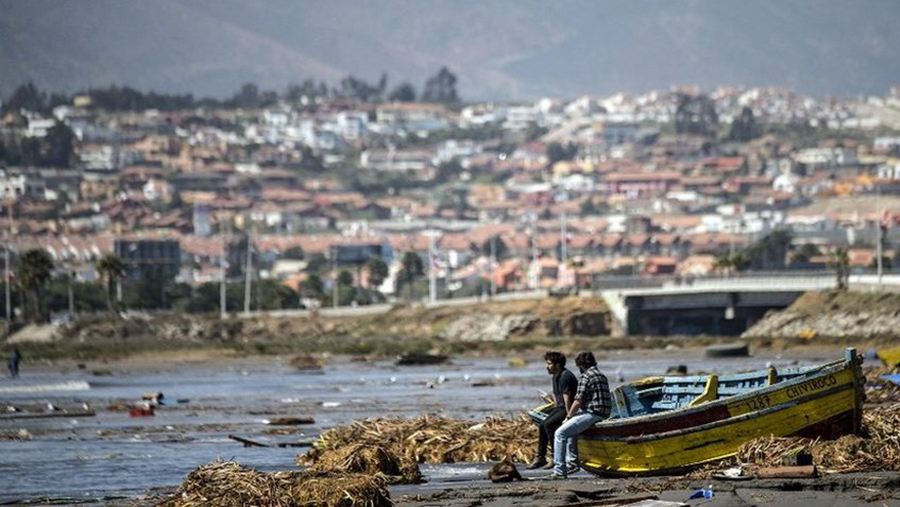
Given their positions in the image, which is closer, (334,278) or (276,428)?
(276,428)

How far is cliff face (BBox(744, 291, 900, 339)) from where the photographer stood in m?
79.3

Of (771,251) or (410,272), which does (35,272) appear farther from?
(771,251)

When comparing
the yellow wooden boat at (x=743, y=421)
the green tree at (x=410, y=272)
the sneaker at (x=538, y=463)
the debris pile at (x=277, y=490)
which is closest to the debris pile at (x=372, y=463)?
the sneaker at (x=538, y=463)

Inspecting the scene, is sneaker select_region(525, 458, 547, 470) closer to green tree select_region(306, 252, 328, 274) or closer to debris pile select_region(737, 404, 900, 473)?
debris pile select_region(737, 404, 900, 473)

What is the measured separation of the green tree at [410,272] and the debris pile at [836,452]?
120m

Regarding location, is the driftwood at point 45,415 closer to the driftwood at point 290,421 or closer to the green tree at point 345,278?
the driftwood at point 290,421

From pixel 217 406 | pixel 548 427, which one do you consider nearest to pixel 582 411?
pixel 548 427

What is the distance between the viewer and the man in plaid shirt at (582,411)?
24125mm

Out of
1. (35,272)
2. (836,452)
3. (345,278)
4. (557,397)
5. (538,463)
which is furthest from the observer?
(345,278)

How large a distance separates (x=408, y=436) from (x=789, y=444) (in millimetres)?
6679

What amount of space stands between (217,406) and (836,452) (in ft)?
84.1

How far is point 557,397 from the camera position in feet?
81.4

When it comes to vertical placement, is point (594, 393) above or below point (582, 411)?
above

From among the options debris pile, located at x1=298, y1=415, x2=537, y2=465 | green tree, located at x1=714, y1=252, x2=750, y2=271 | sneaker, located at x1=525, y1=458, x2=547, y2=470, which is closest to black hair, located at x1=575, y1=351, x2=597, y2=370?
sneaker, located at x1=525, y1=458, x2=547, y2=470
